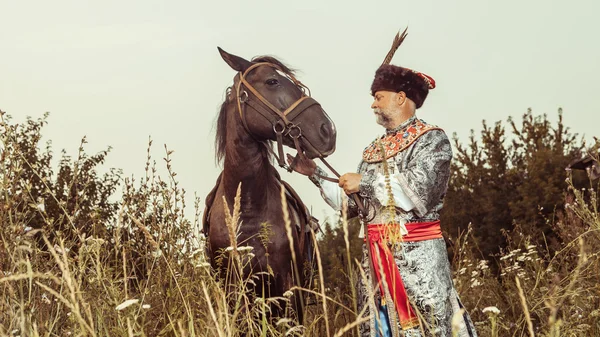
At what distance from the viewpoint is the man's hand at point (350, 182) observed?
12.1 feet

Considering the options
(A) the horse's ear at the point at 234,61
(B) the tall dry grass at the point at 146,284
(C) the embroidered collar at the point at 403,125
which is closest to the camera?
(B) the tall dry grass at the point at 146,284

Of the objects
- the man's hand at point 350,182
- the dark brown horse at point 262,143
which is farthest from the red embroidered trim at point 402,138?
the dark brown horse at point 262,143

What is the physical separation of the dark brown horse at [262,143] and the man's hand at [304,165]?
20 cm

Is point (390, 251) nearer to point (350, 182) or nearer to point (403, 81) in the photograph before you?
point (350, 182)

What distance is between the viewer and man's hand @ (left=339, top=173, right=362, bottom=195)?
3701 mm

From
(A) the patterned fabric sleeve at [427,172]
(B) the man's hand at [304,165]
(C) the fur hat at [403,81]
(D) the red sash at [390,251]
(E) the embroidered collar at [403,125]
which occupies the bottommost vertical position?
(D) the red sash at [390,251]

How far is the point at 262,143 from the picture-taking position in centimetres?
489

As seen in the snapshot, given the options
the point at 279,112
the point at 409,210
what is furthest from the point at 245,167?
the point at 409,210

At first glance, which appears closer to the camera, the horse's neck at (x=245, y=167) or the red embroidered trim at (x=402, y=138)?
the red embroidered trim at (x=402, y=138)

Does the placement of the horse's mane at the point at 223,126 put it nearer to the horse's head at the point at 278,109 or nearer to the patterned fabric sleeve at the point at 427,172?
the horse's head at the point at 278,109

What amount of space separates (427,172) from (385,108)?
52 centimetres

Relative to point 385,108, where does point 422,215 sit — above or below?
below

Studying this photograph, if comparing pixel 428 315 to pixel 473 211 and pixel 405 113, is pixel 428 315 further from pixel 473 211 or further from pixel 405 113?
pixel 473 211

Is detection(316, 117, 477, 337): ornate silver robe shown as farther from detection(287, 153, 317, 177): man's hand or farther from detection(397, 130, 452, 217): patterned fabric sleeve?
detection(287, 153, 317, 177): man's hand
